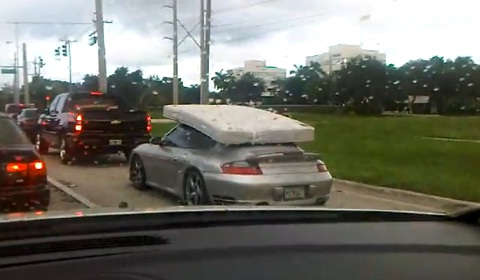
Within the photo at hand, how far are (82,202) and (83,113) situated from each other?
23.2 ft

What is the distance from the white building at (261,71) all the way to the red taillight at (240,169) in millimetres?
26691

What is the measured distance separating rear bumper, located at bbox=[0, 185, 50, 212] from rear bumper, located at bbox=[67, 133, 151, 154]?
365 inches

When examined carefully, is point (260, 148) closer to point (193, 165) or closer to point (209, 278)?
point (193, 165)

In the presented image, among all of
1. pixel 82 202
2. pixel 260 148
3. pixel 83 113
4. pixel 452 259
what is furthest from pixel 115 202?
pixel 452 259

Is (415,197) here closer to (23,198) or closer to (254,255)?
(23,198)

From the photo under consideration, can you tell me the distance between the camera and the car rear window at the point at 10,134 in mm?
8609

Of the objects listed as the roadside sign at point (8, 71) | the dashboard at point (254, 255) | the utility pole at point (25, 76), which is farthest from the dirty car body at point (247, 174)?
the roadside sign at point (8, 71)

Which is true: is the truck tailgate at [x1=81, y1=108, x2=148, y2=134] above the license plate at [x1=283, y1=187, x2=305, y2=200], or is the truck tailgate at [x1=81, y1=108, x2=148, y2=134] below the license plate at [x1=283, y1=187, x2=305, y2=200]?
above

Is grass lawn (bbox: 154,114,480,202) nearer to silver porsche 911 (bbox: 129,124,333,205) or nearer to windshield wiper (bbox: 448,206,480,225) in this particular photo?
silver porsche 911 (bbox: 129,124,333,205)

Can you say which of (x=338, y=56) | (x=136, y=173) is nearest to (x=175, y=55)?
(x=338, y=56)

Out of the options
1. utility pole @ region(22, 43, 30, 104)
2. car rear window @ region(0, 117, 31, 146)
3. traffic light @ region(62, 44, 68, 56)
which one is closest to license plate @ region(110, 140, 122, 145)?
car rear window @ region(0, 117, 31, 146)

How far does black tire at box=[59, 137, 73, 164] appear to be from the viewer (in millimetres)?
18459

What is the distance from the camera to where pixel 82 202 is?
11.3m

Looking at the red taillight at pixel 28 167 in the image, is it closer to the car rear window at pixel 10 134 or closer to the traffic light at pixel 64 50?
the car rear window at pixel 10 134
